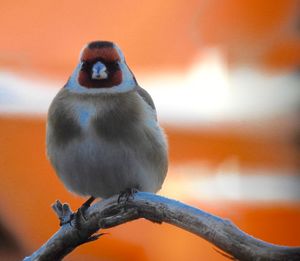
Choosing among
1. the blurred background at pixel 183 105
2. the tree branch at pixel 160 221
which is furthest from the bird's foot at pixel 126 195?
the blurred background at pixel 183 105

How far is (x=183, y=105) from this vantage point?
0.88 metres

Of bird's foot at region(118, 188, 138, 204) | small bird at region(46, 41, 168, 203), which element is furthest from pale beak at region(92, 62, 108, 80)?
bird's foot at region(118, 188, 138, 204)

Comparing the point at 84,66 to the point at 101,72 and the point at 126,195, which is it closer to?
the point at 101,72

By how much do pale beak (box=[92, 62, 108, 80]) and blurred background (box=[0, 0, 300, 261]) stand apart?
0.32 ft

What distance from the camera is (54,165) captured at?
2.66ft

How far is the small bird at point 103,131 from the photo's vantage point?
777 millimetres

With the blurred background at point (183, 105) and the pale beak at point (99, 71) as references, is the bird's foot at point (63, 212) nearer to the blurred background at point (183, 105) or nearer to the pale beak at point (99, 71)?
the blurred background at point (183, 105)

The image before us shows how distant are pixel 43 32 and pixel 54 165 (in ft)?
0.72

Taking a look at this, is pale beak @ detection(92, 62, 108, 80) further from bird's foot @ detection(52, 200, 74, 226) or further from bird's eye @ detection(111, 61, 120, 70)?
bird's foot @ detection(52, 200, 74, 226)

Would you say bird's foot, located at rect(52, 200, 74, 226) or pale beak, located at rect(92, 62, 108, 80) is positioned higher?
pale beak, located at rect(92, 62, 108, 80)

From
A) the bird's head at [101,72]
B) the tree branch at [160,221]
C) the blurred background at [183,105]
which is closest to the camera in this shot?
the tree branch at [160,221]

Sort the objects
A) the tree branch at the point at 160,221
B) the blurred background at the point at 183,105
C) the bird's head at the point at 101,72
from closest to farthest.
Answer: the tree branch at the point at 160,221 < the bird's head at the point at 101,72 < the blurred background at the point at 183,105

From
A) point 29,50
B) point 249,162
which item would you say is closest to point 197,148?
point 249,162

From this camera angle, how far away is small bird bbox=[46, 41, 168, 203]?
78 cm
